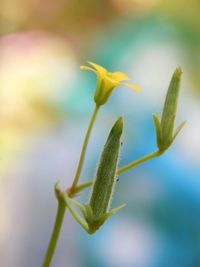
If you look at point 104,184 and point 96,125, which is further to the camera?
point 96,125

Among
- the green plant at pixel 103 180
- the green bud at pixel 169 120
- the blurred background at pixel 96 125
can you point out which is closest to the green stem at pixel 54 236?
the green plant at pixel 103 180

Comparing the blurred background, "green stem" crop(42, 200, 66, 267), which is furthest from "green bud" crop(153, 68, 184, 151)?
the blurred background

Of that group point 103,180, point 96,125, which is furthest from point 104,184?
point 96,125

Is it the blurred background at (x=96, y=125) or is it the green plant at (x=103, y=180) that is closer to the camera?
the green plant at (x=103, y=180)

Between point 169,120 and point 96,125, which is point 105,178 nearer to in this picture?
point 169,120

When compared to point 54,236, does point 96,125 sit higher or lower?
higher

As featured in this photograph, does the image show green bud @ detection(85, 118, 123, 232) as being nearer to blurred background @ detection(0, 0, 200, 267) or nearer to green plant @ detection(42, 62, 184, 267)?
green plant @ detection(42, 62, 184, 267)

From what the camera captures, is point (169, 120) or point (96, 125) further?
point (96, 125)

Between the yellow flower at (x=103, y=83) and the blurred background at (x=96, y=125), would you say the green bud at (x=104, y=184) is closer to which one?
the yellow flower at (x=103, y=83)
